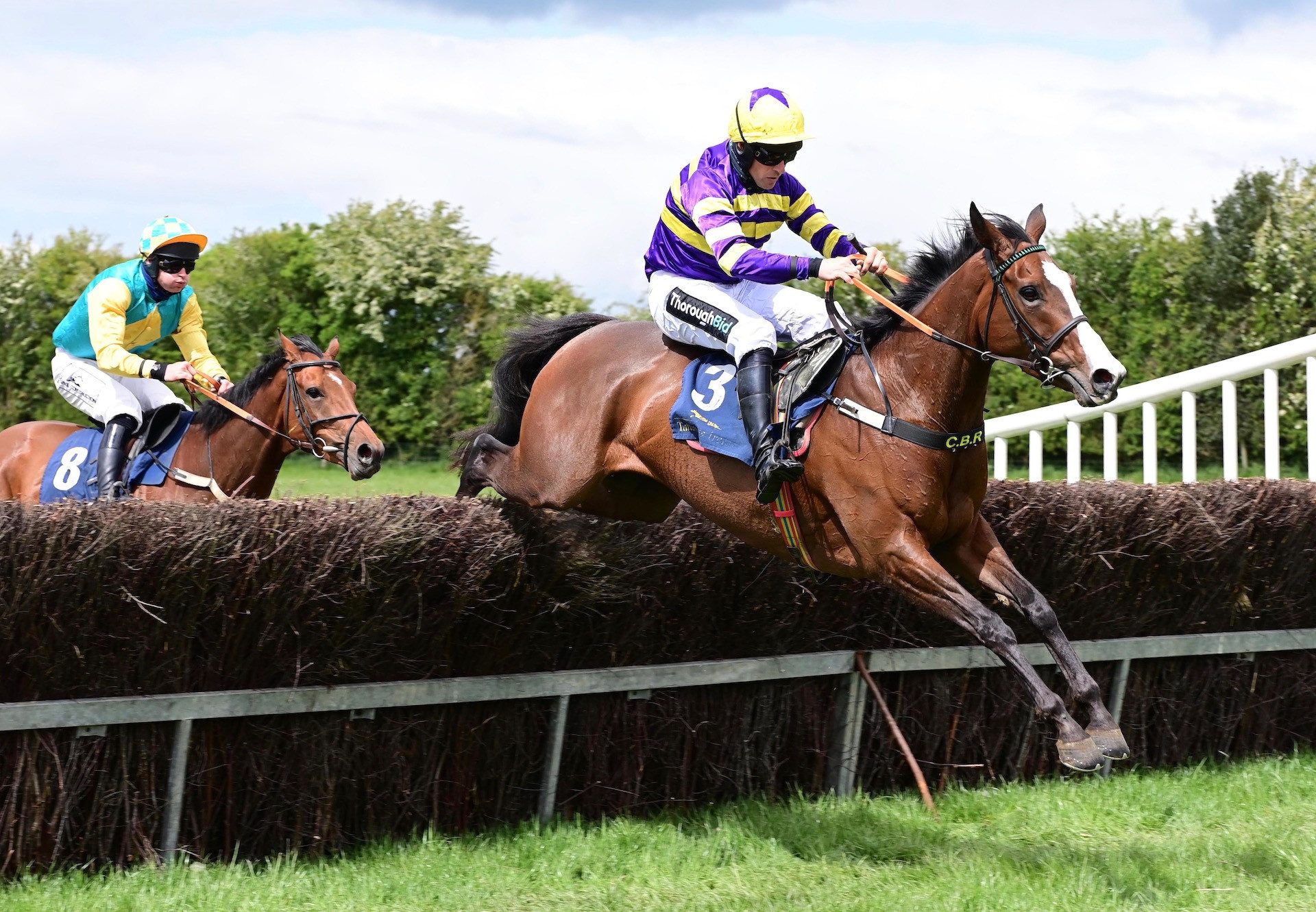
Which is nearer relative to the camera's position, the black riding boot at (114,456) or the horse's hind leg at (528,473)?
the horse's hind leg at (528,473)

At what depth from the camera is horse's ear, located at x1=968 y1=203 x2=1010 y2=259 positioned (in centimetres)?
436

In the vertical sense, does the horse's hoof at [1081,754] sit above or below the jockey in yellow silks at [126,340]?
below

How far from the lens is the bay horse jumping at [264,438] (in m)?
6.60

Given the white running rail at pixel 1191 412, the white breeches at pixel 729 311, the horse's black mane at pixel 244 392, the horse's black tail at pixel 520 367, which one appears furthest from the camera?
the white running rail at pixel 1191 412

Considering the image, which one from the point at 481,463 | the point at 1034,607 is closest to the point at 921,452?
the point at 1034,607

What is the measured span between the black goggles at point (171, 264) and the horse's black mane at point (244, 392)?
0.58 m

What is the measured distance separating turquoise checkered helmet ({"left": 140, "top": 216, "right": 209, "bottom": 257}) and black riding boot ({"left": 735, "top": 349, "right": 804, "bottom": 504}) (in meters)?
3.17

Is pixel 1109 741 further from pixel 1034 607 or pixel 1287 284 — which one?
pixel 1287 284

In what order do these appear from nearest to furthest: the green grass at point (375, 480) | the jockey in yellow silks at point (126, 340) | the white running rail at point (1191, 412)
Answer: the jockey in yellow silks at point (126, 340) → the white running rail at point (1191, 412) → the green grass at point (375, 480)

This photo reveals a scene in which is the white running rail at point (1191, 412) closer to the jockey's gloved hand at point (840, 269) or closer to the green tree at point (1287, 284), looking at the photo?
the jockey's gloved hand at point (840, 269)

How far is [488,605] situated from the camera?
4676 mm

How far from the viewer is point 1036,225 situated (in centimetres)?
452

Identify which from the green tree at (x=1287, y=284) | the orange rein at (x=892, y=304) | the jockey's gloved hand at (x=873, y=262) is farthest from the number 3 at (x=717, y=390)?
the green tree at (x=1287, y=284)

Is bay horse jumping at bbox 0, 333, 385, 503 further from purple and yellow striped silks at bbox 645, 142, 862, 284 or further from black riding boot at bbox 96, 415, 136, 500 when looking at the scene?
purple and yellow striped silks at bbox 645, 142, 862, 284
